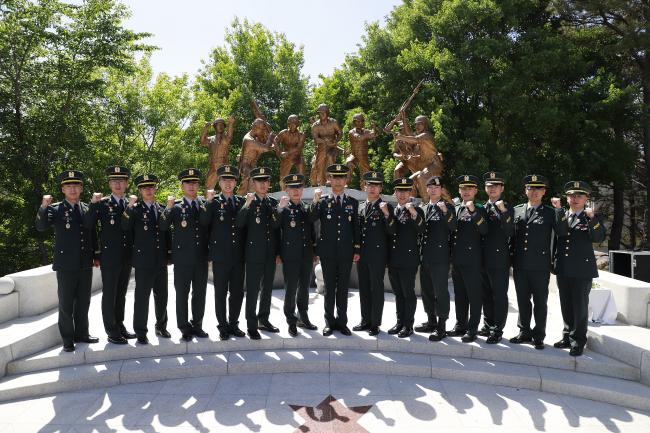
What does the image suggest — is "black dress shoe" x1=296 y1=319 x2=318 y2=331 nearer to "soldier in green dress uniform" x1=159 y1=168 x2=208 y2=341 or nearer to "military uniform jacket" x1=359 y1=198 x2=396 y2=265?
"military uniform jacket" x1=359 y1=198 x2=396 y2=265

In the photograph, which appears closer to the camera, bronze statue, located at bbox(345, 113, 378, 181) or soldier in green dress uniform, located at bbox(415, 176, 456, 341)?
soldier in green dress uniform, located at bbox(415, 176, 456, 341)

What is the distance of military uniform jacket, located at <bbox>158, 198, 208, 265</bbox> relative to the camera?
525 centimetres

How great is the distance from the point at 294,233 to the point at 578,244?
314 cm

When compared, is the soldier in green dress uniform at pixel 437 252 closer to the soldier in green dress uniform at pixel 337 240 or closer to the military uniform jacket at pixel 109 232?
the soldier in green dress uniform at pixel 337 240

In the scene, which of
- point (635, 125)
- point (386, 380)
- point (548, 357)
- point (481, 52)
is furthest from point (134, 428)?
point (635, 125)

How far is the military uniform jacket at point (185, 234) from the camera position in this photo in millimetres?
5254

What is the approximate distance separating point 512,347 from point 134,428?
398 centimetres

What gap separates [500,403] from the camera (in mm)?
4480

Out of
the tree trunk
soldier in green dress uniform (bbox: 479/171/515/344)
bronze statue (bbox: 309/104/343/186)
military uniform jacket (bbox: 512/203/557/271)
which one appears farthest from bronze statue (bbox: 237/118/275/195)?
the tree trunk

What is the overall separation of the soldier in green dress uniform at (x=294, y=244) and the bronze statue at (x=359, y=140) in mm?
5069

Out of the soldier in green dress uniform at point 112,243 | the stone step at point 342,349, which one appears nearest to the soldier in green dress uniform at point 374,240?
the stone step at point 342,349

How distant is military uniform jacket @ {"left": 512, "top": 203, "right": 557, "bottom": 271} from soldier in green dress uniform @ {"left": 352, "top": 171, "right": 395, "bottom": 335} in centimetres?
147

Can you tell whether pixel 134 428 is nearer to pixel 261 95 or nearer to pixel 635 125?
pixel 635 125

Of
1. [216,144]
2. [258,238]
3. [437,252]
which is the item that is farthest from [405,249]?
[216,144]
